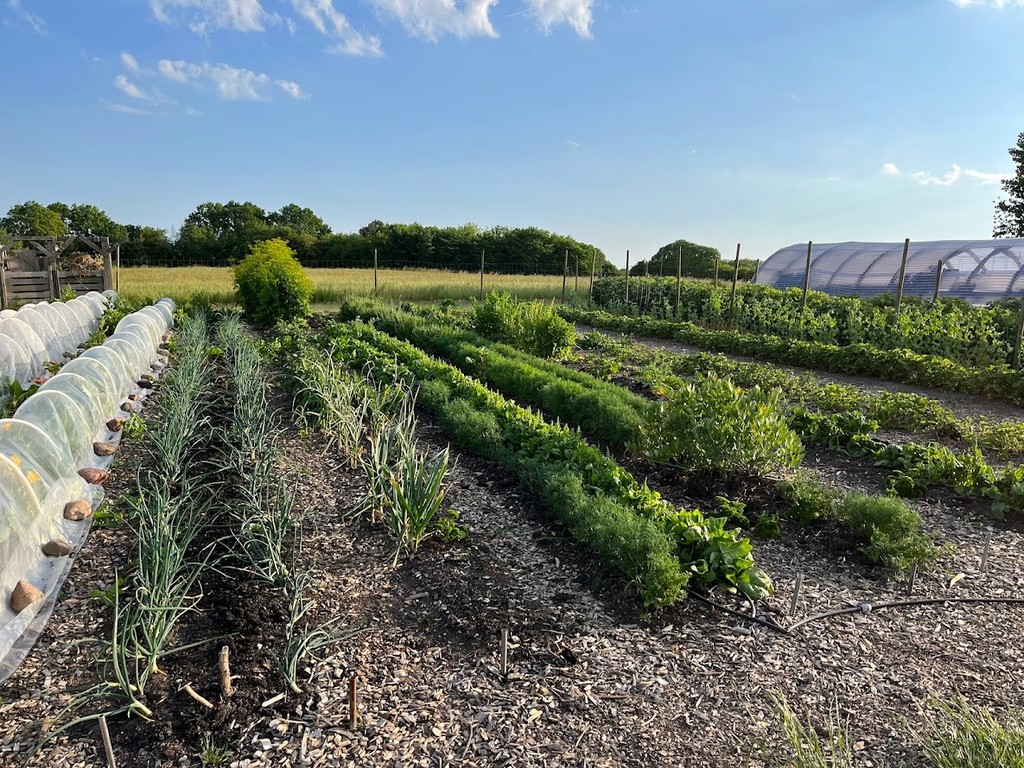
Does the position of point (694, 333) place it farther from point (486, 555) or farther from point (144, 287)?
point (144, 287)

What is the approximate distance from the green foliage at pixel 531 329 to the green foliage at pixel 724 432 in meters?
5.60

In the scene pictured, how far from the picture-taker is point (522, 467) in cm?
510

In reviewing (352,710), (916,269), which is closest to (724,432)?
(352,710)

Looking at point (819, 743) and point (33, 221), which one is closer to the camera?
point (819, 743)

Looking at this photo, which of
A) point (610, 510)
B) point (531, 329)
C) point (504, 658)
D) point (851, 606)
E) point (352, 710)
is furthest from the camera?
point (531, 329)

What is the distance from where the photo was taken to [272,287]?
49.5ft

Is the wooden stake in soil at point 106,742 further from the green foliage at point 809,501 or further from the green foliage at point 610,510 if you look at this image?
the green foliage at point 809,501

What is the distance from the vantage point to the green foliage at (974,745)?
2.15 m

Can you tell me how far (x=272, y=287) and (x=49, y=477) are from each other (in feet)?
38.5

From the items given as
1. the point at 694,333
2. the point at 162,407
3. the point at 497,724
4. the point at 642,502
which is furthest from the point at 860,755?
the point at 694,333

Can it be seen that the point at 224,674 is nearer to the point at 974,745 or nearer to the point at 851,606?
the point at 974,745

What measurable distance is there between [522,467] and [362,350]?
4884 mm

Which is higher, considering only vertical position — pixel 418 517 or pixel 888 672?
pixel 418 517

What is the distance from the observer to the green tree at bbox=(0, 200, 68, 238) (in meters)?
51.8
